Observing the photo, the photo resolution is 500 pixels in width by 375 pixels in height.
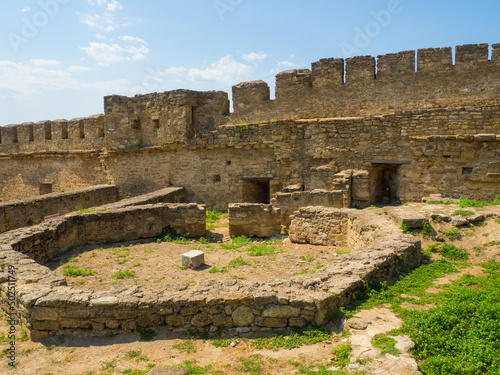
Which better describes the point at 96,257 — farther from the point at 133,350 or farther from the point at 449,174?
the point at 449,174

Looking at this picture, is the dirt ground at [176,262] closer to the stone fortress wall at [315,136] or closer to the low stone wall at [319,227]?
the low stone wall at [319,227]

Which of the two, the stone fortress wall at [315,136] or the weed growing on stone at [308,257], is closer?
the weed growing on stone at [308,257]

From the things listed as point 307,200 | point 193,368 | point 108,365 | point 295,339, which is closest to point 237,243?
point 307,200

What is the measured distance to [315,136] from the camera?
39.6 feet

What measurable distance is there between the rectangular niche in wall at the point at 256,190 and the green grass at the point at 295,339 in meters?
9.27

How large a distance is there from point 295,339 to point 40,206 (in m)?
9.70

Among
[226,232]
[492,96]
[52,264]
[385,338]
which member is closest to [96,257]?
[52,264]

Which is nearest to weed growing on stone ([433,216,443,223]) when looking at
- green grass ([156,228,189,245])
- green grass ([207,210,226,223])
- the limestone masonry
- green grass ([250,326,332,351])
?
the limestone masonry

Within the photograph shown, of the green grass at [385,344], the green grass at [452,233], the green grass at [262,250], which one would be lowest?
the green grass at [262,250]

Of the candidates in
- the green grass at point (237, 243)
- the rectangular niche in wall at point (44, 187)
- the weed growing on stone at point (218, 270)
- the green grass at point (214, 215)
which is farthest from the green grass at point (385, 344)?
the rectangular niche in wall at point (44, 187)

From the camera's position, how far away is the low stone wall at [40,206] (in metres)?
9.24

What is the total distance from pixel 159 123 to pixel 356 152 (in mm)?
A: 8606

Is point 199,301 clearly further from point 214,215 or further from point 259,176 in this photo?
point 259,176

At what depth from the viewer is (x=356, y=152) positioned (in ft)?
37.7
